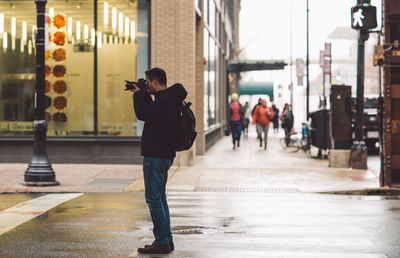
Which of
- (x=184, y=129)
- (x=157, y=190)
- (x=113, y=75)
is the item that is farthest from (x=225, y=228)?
(x=113, y=75)

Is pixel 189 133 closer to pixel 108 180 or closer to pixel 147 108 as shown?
pixel 147 108

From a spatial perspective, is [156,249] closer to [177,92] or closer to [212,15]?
[177,92]

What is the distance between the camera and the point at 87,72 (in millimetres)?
18375

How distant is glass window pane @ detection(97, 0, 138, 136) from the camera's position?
1834 cm

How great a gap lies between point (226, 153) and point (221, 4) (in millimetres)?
10958

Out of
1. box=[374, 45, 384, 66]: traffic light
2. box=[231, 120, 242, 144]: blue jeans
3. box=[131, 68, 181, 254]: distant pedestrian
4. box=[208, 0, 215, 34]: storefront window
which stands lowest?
box=[231, 120, 242, 144]: blue jeans

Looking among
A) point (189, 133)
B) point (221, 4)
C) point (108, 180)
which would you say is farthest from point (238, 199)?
point (221, 4)

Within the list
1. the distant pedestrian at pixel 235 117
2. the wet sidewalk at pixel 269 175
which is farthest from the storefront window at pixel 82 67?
the distant pedestrian at pixel 235 117

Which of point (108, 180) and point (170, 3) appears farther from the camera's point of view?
point (170, 3)

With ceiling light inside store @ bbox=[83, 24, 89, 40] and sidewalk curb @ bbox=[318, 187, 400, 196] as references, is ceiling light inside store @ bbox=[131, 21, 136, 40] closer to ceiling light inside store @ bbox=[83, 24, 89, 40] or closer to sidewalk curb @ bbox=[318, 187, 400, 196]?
ceiling light inside store @ bbox=[83, 24, 89, 40]

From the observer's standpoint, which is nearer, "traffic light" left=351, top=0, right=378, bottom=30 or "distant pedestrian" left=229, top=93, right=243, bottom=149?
"traffic light" left=351, top=0, right=378, bottom=30

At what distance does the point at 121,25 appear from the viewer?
1848cm

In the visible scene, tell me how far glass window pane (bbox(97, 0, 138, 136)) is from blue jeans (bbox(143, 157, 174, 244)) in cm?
1124

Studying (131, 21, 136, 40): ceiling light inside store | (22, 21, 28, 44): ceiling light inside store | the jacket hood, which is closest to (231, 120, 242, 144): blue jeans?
(131, 21, 136, 40): ceiling light inside store
